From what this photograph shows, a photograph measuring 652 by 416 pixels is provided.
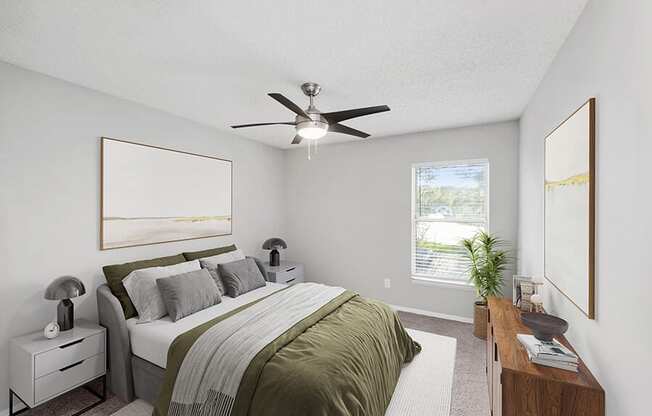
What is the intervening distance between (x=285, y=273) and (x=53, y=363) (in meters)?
2.57

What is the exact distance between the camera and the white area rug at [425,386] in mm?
2209

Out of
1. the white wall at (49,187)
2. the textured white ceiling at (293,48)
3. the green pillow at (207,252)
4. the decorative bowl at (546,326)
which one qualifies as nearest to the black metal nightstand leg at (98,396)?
the white wall at (49,187)

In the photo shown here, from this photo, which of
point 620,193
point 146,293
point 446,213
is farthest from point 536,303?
point 146,293

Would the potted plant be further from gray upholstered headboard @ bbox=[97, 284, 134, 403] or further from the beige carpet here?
gray upholstered headboard @ bbox=[97, 284, 134, 403]

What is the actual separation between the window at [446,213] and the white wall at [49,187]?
11.0 feet

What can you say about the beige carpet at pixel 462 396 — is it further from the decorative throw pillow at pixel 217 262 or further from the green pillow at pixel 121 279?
the decorative throw pillow at pixel 217 262

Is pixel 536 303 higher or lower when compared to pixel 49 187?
lower

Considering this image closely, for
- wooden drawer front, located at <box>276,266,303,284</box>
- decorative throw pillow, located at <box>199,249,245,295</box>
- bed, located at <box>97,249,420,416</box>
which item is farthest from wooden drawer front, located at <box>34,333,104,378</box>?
wooden drawer front, located at <box>276,266,303,284</box>

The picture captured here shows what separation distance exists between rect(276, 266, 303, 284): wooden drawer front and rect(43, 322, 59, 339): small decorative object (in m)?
2.34

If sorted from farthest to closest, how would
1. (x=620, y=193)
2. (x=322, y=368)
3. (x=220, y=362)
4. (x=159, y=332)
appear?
(x=159, y=332), (x=220, y=362), (x=322, y=368), (x=620, y=193)

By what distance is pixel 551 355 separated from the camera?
1.49 metres

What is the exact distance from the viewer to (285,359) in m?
1.78

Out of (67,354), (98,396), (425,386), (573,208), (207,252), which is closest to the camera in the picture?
(573,208)

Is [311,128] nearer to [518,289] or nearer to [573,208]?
[573,208]
